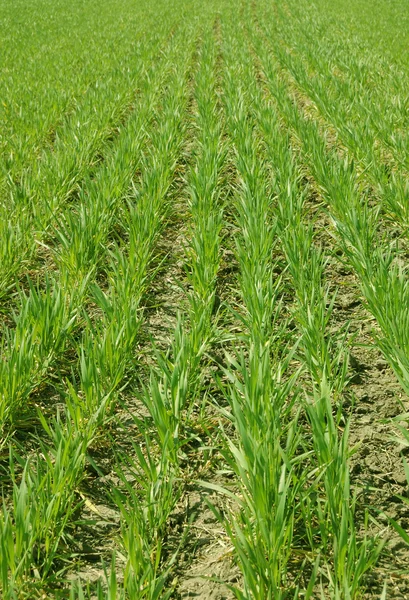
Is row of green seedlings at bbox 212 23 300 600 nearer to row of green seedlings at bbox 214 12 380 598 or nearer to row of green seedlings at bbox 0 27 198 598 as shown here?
row of green seedlings at bbox 214 12 380 598

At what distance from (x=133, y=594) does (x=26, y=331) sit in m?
1.22

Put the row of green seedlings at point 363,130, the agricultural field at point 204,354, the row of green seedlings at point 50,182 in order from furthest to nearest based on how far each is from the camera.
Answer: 1. the row of green seedlings at point 363,130
2. the row of green seedlings at point 50,182
3. the agricultural field at point 204,354

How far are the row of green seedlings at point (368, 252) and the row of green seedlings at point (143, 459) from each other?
697mm

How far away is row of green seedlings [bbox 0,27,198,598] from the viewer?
1.62 metres

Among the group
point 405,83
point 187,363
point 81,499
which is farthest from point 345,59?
point 81,499

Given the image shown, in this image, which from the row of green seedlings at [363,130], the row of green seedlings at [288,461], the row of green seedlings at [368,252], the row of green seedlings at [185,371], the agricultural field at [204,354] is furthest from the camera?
the row of green seedlings at [363,130]

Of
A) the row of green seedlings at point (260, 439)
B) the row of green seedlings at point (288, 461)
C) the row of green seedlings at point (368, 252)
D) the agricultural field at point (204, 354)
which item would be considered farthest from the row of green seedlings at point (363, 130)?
the row of green seedlings at point (288, 461)

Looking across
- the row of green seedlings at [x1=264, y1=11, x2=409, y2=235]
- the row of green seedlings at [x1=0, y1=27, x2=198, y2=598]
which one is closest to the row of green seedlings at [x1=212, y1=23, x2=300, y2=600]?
the row of green seedlings at [x1=0, y1=27, x2=198, y2=598]

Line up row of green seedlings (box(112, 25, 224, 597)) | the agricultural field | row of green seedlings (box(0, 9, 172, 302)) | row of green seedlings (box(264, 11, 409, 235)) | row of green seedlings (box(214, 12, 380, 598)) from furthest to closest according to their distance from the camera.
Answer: row of green seedlings (box(264, 11, 409, 235)) → row of green seedlings (box(0, 9, 172, 302)) → row of green seedlings (box(112, 25, 224, 597)) → the agricultural field → row of green seedlings (box(214, 12, 380, 598))

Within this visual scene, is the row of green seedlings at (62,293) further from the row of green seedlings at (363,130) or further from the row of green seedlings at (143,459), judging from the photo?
the row of green seedlings at (363,130)

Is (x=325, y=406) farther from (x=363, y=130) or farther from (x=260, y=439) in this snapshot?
(x=363, y=130)

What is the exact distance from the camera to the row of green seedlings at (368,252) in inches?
96.3

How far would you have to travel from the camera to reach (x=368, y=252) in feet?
10.8

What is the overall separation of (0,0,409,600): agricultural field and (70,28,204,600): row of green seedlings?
1 cm
